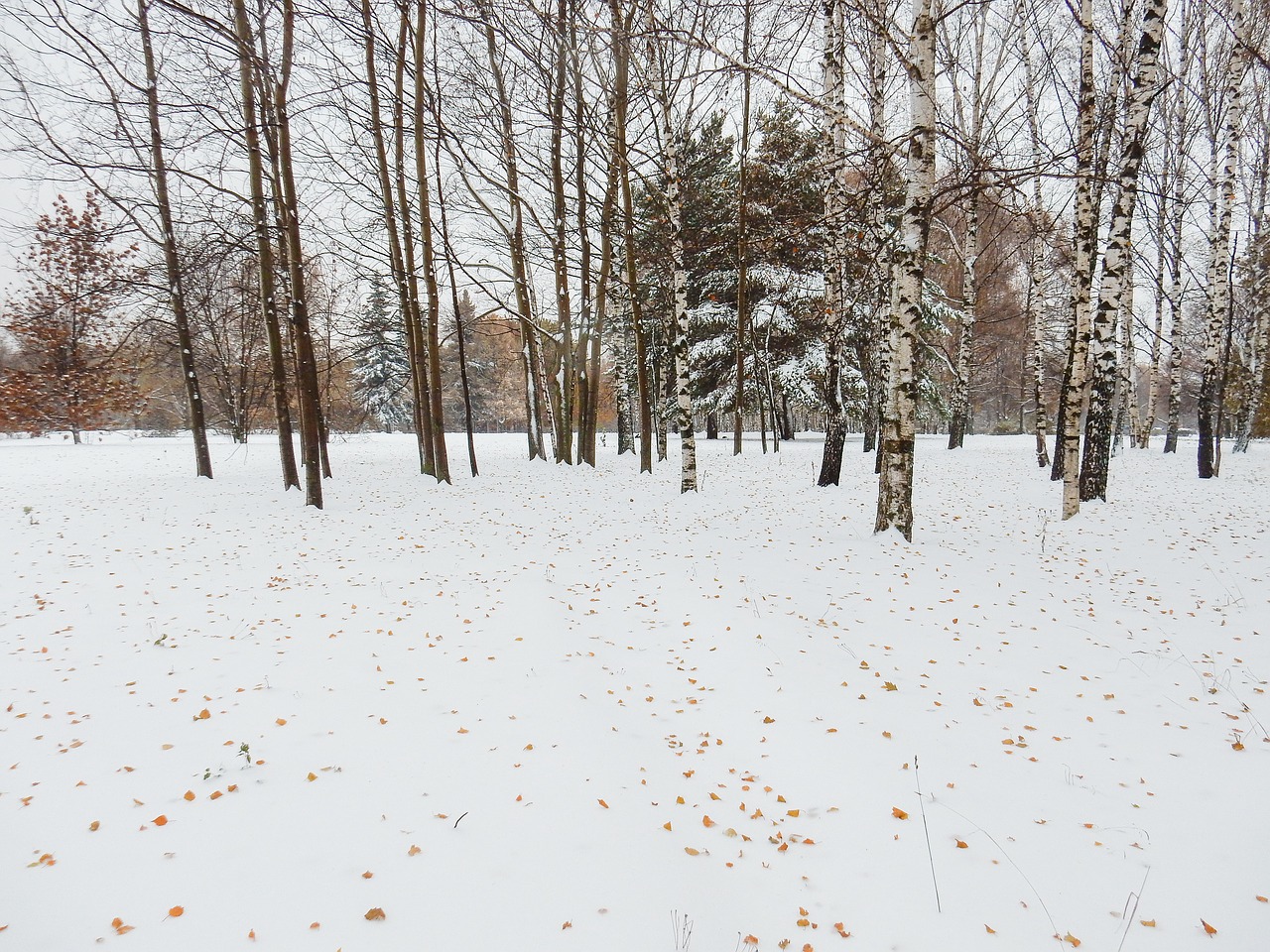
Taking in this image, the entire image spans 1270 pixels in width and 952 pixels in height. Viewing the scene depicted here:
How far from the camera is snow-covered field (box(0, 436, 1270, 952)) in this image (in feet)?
8.43

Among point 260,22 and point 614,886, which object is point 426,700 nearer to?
point 614,886

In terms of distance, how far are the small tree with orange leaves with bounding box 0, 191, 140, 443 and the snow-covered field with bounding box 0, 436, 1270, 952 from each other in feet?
37.3

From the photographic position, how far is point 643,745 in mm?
3875

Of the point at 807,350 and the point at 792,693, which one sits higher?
the point at 807,350

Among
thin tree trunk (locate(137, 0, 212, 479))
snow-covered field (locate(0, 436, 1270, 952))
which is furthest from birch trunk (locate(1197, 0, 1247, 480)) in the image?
thin tree trunk (locate(137, 0, 212, 479))

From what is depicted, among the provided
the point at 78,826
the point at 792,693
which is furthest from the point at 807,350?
the point at 78,826

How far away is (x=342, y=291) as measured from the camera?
1970 centimetres

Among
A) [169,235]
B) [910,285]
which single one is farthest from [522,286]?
[910,285]

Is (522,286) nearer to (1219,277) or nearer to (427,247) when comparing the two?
(427,247)

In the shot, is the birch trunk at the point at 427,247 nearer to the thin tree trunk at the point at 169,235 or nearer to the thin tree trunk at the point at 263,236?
the thin tree trunk at the point at 263,236

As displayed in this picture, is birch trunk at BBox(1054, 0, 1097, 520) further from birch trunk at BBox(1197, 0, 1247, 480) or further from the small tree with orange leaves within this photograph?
the small tree with orange leaves

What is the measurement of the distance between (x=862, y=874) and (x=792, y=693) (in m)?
1.69

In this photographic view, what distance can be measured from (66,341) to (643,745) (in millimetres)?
20759

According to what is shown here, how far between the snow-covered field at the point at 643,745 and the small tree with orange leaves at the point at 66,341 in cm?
1136
